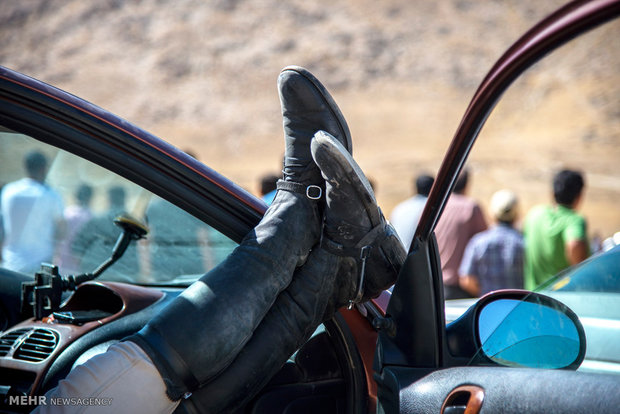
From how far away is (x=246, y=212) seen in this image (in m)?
2.04

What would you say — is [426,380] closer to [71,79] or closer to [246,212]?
[246,212]

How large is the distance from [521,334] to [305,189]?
71 centimetres

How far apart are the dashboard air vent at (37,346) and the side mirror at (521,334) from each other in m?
1.15

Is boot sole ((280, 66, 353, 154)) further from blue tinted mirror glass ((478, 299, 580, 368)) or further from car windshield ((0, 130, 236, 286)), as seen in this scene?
blue tinted mirror glass ((478, 299, 580, 368))

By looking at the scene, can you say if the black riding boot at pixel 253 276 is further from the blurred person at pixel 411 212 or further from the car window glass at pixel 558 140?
the car window glass at pixel 558 140

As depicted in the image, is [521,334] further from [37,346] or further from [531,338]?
[37,346]

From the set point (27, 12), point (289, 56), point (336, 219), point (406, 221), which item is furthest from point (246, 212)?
point (27, 12)

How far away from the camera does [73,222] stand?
2.62 meters

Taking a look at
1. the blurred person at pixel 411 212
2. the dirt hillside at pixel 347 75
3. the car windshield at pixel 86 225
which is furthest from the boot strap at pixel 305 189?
the dirt hillside at pixel 347 75

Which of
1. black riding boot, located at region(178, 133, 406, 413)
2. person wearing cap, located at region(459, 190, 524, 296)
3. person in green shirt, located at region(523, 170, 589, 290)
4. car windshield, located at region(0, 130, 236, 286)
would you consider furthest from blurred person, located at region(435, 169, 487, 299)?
black riding boot, located at region(178, 133, 406, 413)

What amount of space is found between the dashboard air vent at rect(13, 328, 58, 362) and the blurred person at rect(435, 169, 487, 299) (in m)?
3.58

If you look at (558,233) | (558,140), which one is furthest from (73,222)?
(558,140)

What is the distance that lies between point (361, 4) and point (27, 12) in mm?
20936

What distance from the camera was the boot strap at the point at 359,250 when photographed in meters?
1.98
